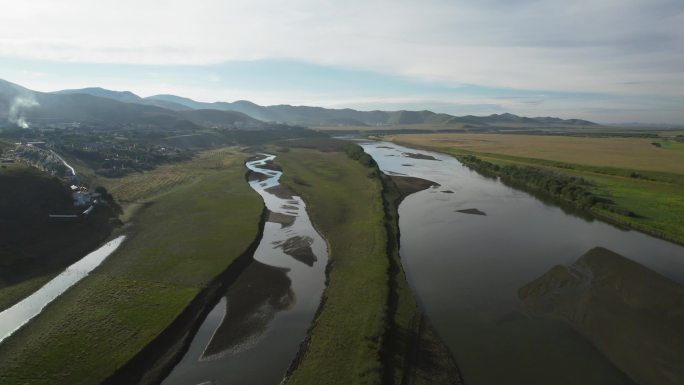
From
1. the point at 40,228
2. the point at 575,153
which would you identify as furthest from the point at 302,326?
the point at 575,153

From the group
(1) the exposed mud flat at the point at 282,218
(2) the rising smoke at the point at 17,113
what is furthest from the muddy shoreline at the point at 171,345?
(2) the rising smoke at the point at 17,113

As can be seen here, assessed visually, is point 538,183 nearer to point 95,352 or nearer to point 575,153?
point 575,153

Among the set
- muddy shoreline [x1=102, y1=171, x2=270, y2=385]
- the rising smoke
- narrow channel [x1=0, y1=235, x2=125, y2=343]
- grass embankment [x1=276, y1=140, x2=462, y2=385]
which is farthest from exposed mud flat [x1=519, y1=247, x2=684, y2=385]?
the rising smoke

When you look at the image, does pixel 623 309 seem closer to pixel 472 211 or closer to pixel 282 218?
pixel 472 211

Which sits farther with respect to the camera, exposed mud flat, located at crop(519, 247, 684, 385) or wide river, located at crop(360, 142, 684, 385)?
exposed mud flat, located at crop(519, 247, 684, 385)

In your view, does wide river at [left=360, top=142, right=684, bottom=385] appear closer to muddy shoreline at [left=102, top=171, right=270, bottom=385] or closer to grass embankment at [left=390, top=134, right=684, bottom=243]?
grass embankment at [left=390, top=134, right=684, bottom=243]

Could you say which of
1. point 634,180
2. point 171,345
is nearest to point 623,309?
point 171,345

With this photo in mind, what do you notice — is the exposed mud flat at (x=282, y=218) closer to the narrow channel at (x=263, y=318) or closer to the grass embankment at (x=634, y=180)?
the narrow channel at (x=263, y=318)
